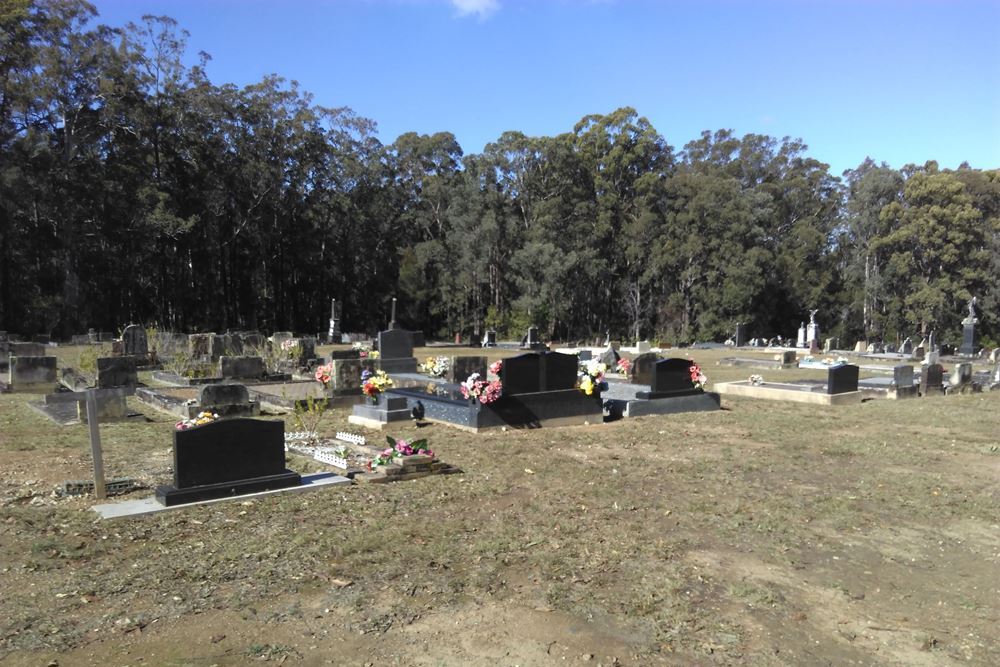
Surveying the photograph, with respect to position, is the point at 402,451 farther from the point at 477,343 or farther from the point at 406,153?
the point at 406,153

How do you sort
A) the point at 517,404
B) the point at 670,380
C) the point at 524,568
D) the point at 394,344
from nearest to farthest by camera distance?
the point at 524,568, the point at 517,404, the point at 670,380, the point at 394,344

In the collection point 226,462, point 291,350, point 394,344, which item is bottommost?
point 226,462

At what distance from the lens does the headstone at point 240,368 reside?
16.2 m

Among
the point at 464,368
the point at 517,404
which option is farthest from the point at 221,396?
the point at 464,368

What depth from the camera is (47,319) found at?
119 ft

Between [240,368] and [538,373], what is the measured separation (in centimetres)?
836

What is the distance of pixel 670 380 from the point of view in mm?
12648

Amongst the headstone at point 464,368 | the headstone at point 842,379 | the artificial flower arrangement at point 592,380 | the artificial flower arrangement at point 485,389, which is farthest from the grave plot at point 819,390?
the artificial flower arrangement at point 485,389

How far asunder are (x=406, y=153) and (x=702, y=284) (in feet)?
76.0

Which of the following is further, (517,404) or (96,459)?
(517,404)

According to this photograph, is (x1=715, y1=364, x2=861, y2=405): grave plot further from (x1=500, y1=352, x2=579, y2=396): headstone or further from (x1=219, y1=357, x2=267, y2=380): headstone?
(x1=219, y1=357, x2=267, y2=380): headstone

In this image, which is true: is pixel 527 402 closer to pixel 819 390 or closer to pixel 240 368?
pixel 819 390

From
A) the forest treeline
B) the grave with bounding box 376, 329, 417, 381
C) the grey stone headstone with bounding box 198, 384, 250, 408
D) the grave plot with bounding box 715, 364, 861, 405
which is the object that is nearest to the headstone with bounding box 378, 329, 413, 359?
the grave with bounding box 376, 329, 417, 381

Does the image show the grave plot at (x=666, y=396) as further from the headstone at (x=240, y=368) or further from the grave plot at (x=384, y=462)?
the headstone at (x=240, y=368)
